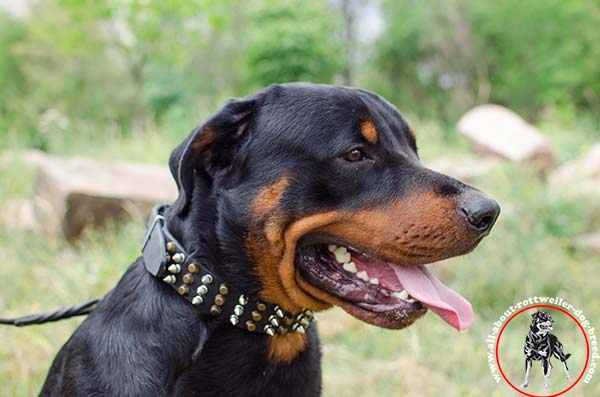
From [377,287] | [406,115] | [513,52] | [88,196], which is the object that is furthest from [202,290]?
[513,52]

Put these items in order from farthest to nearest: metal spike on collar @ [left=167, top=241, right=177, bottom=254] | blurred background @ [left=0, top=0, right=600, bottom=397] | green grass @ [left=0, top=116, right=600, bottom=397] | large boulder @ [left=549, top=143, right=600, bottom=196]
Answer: large boulder @ [left=549, top=143, right=600, bottom=196]
blurred background @ [left=0, top=0, right=600, bottom=397]
green grass @ [left=0, top=116, right=600, bottom=397]
metal spike on collar @ [left=167, top=241, right=177, bottom=254]

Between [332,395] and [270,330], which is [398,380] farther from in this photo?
[270,330]

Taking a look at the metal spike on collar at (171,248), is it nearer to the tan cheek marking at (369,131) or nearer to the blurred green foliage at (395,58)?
the tan cheek marking at (369,131)

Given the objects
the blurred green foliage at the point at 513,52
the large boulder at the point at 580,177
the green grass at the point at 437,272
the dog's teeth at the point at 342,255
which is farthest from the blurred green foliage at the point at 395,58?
the dog's teeth at the point at 342,255

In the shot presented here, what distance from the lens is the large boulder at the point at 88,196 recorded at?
6488 millimetres

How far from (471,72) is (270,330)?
88.3 feet

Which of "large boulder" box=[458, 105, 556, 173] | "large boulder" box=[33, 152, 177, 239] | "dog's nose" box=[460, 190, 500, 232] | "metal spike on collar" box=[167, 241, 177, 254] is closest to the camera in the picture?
"dog's nose" box=[460, 190, 500, 232]

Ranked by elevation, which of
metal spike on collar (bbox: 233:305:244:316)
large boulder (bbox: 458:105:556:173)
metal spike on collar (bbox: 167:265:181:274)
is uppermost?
metal spike on collar (bbox: 167:265:181:274)

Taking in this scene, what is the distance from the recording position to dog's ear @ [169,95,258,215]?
2.28m

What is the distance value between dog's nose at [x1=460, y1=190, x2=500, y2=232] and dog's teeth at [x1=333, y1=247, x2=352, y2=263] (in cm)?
48

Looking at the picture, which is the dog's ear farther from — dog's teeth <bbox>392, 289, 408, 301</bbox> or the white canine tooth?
dog's teeth <bbox>392, 289, 408, 301</bbox>

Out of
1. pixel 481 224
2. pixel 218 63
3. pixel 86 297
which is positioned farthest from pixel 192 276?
pixel 218 63

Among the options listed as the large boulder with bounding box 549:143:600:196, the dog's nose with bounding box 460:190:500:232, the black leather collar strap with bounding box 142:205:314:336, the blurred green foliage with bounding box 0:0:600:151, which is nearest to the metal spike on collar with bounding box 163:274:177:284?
the black leather collar strap with bounding box 142:205:314:336

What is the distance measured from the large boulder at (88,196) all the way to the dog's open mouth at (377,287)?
4.24 m
